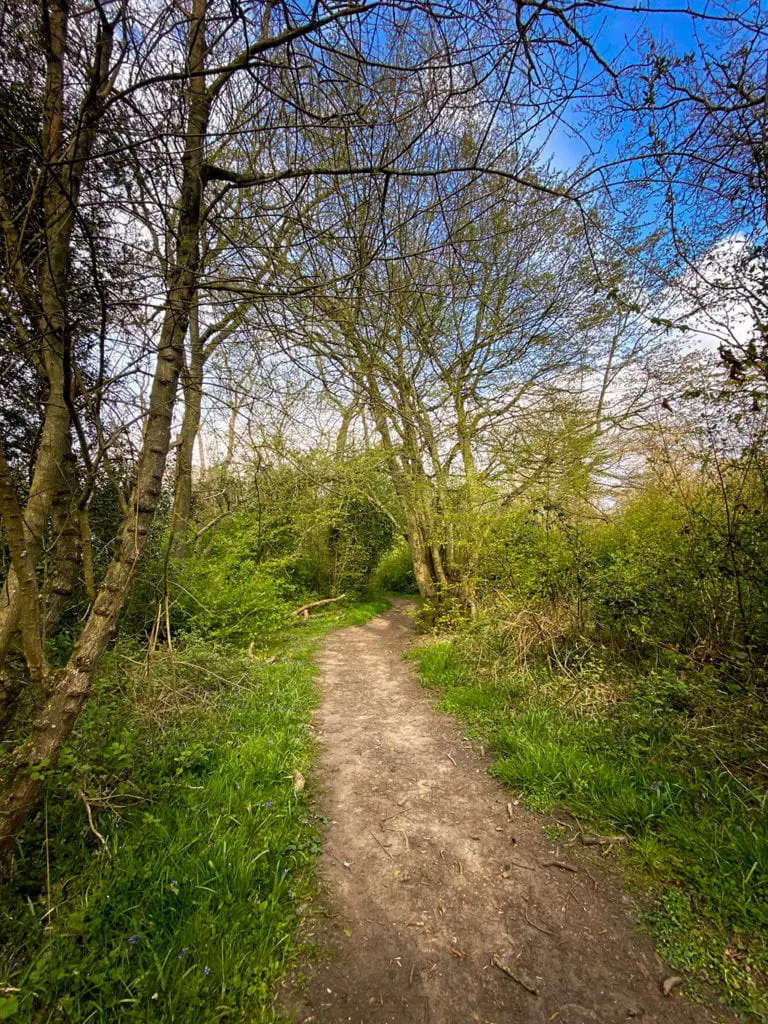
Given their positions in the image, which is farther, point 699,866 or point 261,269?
point 261,269

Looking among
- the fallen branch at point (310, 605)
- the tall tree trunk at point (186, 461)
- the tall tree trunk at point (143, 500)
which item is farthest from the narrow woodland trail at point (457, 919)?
the fallen branch at point (310, 605)

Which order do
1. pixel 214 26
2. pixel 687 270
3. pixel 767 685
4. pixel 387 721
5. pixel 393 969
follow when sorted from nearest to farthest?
pixel 393 969, pixel 214 26, pixel 767 685, pixel 687 270, pixel 387 721

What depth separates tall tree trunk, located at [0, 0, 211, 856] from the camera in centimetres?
157

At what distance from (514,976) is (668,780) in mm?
1585

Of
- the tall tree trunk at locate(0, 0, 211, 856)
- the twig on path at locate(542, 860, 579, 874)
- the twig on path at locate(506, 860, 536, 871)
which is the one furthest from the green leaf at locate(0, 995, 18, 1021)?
the twig on path at locate(542, 860, 579, 874)

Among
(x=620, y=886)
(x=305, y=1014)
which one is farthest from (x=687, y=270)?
(x=305, y=1014)

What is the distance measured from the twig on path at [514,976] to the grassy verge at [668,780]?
0.63m

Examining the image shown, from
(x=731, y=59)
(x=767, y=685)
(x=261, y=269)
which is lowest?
(x=767, y=685)

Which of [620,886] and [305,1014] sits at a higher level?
A: [305,1014]

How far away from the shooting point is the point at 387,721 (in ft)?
12.9

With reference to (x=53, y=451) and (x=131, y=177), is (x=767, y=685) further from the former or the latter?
(x=131, y=177)

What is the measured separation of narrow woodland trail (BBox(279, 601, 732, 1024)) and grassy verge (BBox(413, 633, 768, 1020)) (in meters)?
0.18

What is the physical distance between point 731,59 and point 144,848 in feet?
18.8

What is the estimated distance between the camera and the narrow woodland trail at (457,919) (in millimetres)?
1499
